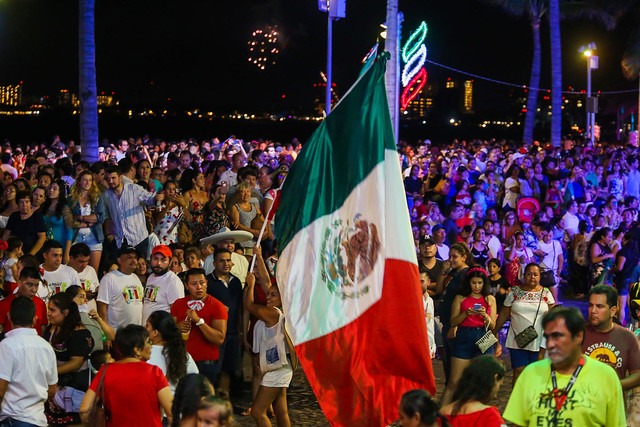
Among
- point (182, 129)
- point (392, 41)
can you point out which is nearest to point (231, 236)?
point (392, 41)

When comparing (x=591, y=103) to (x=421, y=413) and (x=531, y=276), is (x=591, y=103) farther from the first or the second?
(x=421, y=413)

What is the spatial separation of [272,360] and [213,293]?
5.28 ft

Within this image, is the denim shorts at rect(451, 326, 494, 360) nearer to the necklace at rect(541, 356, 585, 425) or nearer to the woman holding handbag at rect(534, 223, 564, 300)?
the necklace at rect(541, 356, 585, 425)

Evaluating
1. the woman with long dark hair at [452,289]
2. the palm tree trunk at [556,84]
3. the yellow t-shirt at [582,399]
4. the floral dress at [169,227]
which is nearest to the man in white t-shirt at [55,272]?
the floral dress at [169,227]

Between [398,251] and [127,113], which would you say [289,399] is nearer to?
[398,251]

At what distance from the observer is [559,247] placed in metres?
16.8

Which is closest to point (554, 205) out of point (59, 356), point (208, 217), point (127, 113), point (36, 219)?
point (208, 217)

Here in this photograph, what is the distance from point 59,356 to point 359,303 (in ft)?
Answer: 8.76

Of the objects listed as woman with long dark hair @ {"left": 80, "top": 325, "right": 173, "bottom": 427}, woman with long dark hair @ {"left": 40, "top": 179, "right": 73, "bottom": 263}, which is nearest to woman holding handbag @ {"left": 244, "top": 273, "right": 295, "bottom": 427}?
woman with long dark hair @ {"left": 80, "top": 325, "right": 173, "bottom": 427}

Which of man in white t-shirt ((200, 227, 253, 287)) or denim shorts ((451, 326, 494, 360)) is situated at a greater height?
man in white t-shirt ((200, 227, 253, 287))

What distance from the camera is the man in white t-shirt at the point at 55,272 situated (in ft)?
36.2

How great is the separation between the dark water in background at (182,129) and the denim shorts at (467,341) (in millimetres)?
37539

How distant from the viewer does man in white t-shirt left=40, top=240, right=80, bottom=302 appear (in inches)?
435

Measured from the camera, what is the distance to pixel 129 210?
14.1 metres
